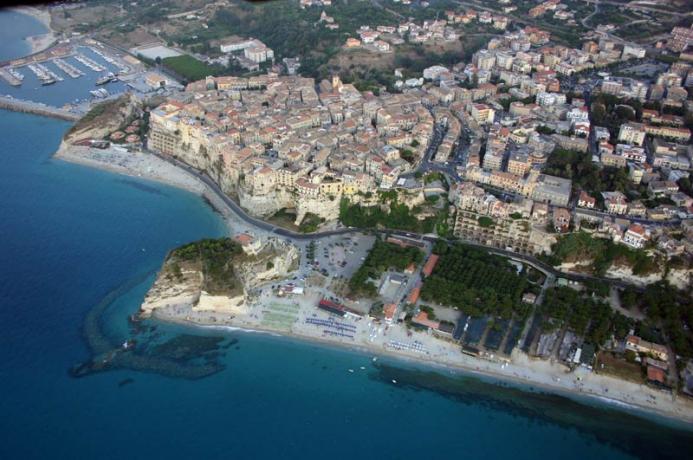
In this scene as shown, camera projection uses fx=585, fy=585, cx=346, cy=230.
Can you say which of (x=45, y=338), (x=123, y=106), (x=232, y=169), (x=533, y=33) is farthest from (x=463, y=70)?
(x=45, y=338)

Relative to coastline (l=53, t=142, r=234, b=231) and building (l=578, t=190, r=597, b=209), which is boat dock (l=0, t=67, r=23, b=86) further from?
building (l=578, t=190, r=597, b=209)

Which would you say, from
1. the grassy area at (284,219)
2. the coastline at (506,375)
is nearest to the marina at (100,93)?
the grassy area at (284,219)

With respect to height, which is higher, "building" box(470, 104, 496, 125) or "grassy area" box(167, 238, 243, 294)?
"building" box(470, 104, 496, 125)

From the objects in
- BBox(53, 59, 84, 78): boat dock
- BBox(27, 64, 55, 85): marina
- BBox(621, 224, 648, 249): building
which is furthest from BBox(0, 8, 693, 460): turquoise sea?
BBox(53, 59, 84, 78): boat dock

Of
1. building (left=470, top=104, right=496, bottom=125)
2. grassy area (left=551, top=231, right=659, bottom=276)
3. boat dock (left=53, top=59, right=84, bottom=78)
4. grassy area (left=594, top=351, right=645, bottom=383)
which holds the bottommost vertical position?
grassy area (left=594, top=351, right=645, bottom=383)

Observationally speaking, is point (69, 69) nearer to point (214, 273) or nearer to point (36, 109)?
point (36, 109)

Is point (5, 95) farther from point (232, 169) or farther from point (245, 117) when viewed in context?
point (232, 169)

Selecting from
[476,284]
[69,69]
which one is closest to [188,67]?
[69,69]
